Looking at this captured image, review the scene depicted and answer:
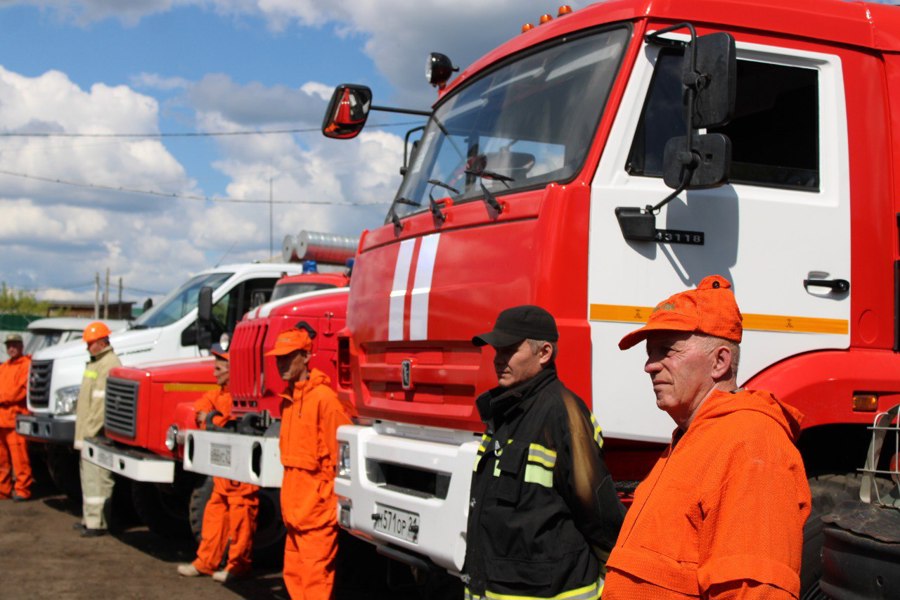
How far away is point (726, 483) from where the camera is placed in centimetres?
213

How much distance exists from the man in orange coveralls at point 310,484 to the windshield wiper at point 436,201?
4.36 ft

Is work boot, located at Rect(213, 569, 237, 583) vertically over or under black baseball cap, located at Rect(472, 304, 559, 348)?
under

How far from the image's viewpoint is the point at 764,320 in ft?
14.3

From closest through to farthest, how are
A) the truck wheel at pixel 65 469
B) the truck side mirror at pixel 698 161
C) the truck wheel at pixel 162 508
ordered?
the truck side mirror at pixel 698 161, the truck wheel at pixel 162 508, the truck wheel at pixel 65 469

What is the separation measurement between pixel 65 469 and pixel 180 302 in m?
2.86

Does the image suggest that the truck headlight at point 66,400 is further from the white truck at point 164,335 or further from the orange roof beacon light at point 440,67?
the orange roof beacon light at point 440,67

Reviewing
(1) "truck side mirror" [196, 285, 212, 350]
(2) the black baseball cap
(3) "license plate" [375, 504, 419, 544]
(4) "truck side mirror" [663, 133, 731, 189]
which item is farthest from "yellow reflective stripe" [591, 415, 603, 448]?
(1) "truck side mirror" [196, 285, 212, 350]

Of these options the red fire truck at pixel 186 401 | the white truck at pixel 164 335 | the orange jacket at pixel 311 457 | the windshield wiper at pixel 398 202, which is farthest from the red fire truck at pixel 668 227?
the white truck at pixel 164 335

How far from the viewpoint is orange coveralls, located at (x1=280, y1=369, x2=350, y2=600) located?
5.89 metres

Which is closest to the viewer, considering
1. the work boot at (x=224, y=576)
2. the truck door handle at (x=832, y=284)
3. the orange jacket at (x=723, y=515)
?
the orange jacket at (x=723, y=515)

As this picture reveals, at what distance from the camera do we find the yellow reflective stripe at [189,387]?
30.5 feet

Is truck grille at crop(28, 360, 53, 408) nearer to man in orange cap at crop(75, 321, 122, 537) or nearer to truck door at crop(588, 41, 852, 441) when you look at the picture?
man in orange cap at crop(75, 321, 122, 537)

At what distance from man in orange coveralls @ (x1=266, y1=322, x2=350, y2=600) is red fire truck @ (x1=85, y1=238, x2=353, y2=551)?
135 centimetres

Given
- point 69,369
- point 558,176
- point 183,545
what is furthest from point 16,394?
point 558,176
